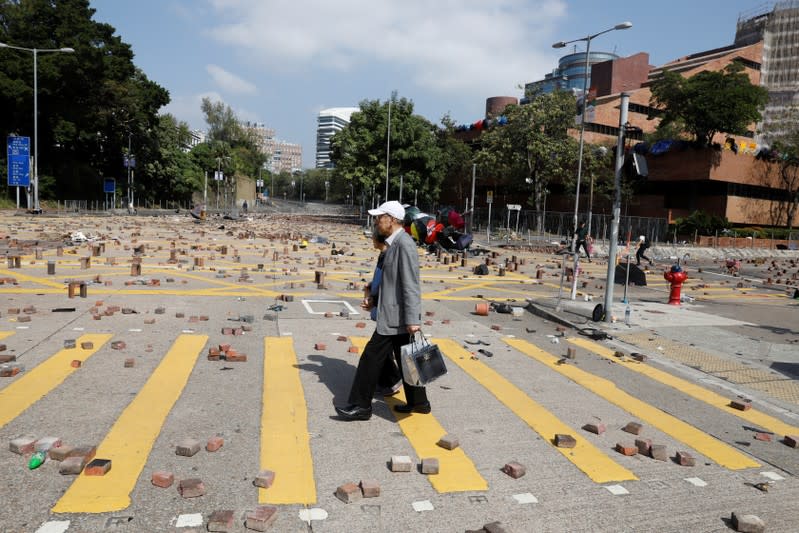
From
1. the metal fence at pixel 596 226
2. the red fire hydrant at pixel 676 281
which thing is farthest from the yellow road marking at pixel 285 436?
the metal fence at pixel 596 226

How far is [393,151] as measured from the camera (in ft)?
173

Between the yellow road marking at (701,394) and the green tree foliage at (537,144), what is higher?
the green tree foliage at (537,144)

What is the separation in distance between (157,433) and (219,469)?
93 cm

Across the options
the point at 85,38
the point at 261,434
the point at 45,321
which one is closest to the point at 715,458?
the point at 261,434

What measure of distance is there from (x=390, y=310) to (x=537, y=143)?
40322mm

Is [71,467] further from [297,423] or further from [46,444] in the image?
[297,423]

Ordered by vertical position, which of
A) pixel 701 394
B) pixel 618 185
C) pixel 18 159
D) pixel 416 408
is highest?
pixel 18 159

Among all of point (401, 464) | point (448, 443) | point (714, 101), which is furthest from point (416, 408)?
point (714, 101)

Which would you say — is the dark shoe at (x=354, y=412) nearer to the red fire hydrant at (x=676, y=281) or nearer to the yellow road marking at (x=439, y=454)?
the yellow road marking at (x=439, y=454)

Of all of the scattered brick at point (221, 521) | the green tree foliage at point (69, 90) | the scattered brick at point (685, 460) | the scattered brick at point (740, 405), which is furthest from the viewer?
the green tree foliage at point (69, 90)

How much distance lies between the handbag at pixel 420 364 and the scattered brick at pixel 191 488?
6.60 feet

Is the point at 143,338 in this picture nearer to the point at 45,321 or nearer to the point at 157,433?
the point at 45,321

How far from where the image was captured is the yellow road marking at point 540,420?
4.69m

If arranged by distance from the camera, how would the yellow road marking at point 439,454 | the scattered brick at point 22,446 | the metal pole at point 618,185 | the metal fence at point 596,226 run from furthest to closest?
the metal fence at point 596,226 → the metal pole at point 618,185 → the scattered brick at point 22,446 → the yellow road marking at point 439,454
